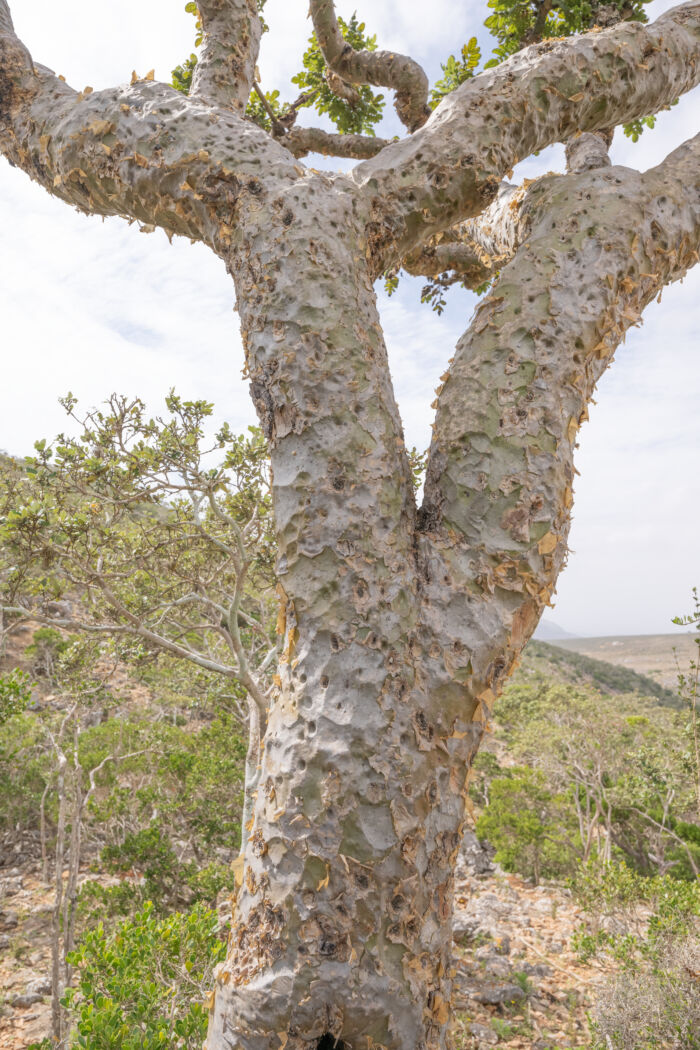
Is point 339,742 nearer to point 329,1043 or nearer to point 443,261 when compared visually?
point 329,1043

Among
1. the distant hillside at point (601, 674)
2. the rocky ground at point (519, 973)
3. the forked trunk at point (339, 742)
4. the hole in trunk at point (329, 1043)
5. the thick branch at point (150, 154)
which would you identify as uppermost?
the thick branch at point (150, 154)

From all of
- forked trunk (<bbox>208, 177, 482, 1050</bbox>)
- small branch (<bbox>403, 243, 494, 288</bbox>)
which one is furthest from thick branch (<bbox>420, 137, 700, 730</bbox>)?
small branch (<bbox>403, 243, 494, 288</bbox>)

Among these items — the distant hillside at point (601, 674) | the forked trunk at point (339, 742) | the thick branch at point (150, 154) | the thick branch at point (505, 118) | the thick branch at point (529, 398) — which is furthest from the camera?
the distant hillside at point (601, 674)

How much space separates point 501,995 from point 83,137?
7.74m

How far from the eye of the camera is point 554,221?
6.36 feet

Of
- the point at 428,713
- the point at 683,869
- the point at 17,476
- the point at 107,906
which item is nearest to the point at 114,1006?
the point at 428,713

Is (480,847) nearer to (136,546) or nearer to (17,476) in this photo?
(136,546)

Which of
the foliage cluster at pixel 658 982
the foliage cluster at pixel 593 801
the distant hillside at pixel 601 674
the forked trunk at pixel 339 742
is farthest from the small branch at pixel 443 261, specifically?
the distant hillside at pixel 601 674

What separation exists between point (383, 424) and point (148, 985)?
298cm

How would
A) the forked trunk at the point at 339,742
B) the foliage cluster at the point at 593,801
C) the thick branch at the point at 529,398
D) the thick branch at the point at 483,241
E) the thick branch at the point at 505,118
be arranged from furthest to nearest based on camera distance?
the foliage cluster at the point at 593,801 → the thick branch at the point at 483,241 → the thick branch at the point at 505,118 → the thick branch at the point at 529,398 → the forked trunk at the point at 339,742

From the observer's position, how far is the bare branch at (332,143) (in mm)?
4258

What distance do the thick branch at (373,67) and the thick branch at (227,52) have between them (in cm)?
123

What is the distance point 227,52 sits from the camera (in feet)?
8.61

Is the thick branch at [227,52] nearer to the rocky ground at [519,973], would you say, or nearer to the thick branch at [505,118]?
the thick branch at [505,118]
